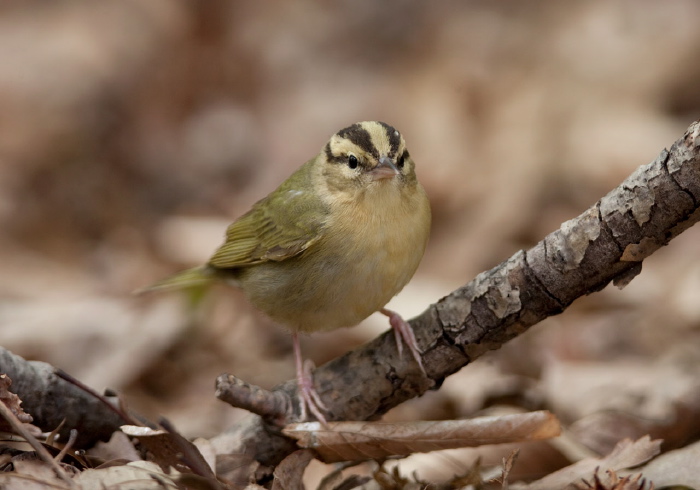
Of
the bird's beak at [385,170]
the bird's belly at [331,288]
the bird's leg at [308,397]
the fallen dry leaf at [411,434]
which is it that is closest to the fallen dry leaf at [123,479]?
the fallen dry leaf at [411,434]

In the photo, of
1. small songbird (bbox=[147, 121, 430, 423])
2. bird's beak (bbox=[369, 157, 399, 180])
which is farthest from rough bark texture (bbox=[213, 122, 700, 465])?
bird's beak (bbox=[369, 157, 399, 180])

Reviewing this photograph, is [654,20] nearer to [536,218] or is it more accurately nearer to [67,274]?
[536,218]

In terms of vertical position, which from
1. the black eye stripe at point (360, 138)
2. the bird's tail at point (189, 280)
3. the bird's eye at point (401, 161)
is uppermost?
the bird's tail at point (189, 280)

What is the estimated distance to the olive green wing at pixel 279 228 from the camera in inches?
174

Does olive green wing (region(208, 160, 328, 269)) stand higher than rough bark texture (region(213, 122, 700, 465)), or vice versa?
olive green wing (region(208, 160, 328, 269))

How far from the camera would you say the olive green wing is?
4.41 metres

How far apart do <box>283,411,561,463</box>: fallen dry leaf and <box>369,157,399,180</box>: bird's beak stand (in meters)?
1.31

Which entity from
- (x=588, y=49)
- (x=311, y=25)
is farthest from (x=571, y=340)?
(x=311, y=25)

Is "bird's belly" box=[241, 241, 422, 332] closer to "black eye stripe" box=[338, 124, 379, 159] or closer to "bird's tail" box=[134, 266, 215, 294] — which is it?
"black eye stripe" box=[338, 124, 379, 159]

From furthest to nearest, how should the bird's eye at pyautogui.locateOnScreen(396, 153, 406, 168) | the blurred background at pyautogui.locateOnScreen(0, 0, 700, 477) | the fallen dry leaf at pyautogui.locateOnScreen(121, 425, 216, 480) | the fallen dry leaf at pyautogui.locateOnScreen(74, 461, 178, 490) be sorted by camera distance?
the blurred background at pyautogui.locateOnScreen(0, 0, 700, 477), the bird's eye at pyautogui.locateOnScreen(396, 153, 406, 168), the fallen dry leaf at pyautogui.locateOnScreen(121, 425, 216, 480), the fallen dry leaf at pyautogui.locateOnScreen(74, 461, 178, 490)

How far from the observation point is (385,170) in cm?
431

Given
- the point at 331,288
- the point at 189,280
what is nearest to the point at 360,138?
the point at 331,288

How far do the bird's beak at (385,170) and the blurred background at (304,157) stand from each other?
5.32 feet

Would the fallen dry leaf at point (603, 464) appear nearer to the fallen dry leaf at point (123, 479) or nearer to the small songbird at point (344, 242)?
the small songbird at point (344, 242)
